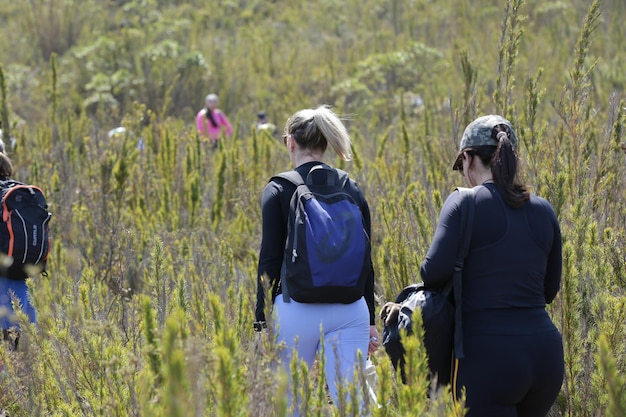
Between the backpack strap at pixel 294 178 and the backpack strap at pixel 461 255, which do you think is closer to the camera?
the backpack strap at pixel 461 255

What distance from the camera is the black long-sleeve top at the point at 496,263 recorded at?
2299 mm

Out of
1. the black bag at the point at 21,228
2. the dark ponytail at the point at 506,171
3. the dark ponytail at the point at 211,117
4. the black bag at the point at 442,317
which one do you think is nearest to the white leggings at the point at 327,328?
the black bag at the point at 442,317

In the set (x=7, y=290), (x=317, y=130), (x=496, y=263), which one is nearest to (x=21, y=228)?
(x=7, y=290)

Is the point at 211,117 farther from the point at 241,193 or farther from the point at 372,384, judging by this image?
the point at 372,384

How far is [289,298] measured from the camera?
105 inches

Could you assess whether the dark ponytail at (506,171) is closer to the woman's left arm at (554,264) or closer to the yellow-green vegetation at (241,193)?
the woman's left arm at (554,264)

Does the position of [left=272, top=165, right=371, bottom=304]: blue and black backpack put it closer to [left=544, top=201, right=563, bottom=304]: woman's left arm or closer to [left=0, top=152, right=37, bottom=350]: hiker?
[left=544, top=201, right=563, bottom=304]: woman's left arm

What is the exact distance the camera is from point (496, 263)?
2.31 m

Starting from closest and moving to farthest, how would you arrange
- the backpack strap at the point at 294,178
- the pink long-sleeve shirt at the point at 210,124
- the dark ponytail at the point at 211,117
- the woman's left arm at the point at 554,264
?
1. the woman's left arm at the point at 554,264
2. the backpack strap at the point at 294,178
3. the pink long-sleeve shirt at the point at 210,124
4. the dark ponytail at the point at 211,117

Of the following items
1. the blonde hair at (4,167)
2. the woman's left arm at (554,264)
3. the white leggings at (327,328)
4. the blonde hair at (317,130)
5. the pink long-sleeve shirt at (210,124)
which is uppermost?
the pink long-sleeve shirt at (210,124)

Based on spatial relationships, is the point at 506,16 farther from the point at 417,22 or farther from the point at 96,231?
the point at 417,22

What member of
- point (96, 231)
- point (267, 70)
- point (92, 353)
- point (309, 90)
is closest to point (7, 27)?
point (267, 70)

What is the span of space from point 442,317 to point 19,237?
6.64 ft

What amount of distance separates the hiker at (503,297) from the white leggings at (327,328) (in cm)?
42
